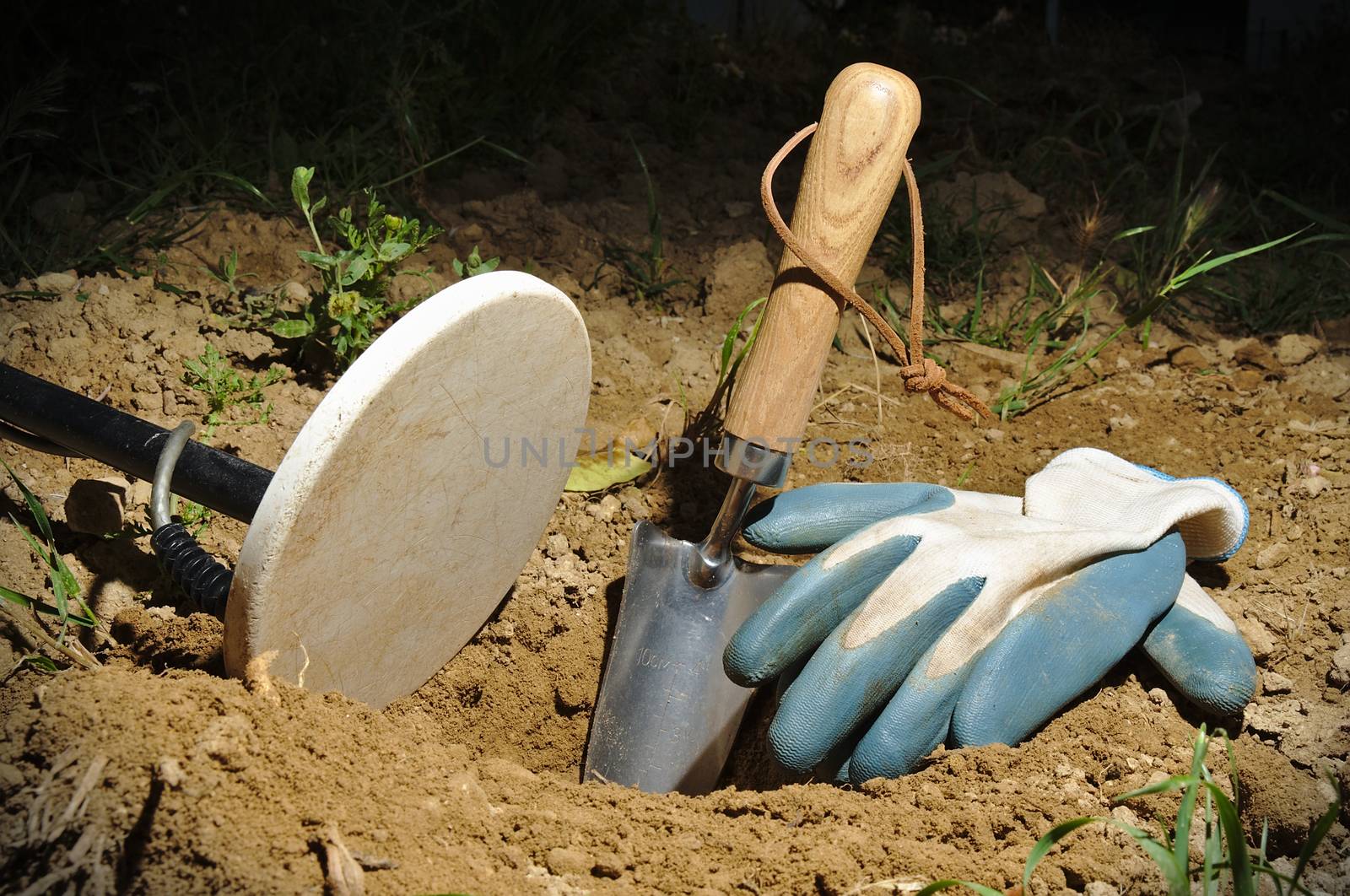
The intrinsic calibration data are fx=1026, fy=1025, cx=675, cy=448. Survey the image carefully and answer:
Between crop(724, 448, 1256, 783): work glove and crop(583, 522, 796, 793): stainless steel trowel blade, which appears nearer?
crop(724, 448, 1256, 783): work glove

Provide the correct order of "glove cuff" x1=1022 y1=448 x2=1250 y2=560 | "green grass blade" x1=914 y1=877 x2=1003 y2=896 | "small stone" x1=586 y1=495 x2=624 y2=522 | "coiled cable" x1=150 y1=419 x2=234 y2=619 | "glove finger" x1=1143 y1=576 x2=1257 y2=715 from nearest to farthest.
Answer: "green grass blade" x1=914 y1=877 x2=1003 y2=896, "coiled cable" x1=150 y1=419 x2=234 y2=619, "glove finger" x1=1143 y1=576 x2=1257 y2=715, "glove cuff" x1=1022 y1=448 x2=1250 y2=560, "small stone" x1=586 y1=495 x2=624 y2=522

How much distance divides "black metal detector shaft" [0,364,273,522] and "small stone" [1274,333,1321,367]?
2.39 metres

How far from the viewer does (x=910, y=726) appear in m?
→ 1.66

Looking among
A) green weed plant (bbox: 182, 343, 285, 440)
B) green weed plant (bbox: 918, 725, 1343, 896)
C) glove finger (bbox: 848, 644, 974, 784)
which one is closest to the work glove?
glove finger (bbox: 848, 644, 974, 784)

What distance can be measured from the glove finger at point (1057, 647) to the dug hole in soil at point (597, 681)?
59mm

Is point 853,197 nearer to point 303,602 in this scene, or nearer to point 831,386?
point 831,386

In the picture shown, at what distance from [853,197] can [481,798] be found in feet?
3.72

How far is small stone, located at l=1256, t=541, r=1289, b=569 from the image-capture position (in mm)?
2010

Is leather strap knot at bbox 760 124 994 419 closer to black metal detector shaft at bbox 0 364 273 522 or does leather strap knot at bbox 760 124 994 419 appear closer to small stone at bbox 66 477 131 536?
black metal detector shaft at bbox 0 364 273 522

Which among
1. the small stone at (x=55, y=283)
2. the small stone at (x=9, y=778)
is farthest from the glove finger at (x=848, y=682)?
the small stone at (x=55, y=283)

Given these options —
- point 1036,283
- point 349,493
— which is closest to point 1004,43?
point 1036,283

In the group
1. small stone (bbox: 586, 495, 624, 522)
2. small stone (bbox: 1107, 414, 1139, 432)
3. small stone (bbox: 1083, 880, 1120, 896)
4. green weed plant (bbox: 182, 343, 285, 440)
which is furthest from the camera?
small stone (bbox: 1107, 414, 1139, 432)

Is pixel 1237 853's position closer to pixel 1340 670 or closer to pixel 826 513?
pixel 1340 670

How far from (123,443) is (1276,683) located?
6.55 feet
